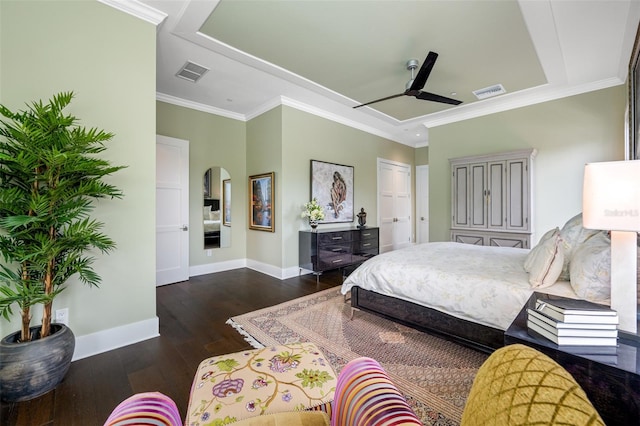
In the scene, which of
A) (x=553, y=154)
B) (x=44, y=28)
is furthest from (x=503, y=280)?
(x=44, y=28)

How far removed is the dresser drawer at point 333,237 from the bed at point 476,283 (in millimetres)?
1637

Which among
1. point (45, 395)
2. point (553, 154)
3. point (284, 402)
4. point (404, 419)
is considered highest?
point (553, 154)

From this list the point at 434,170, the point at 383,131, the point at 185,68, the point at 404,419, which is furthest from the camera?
the point at 383,131

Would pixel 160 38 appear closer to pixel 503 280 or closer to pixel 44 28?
pixel 44 28

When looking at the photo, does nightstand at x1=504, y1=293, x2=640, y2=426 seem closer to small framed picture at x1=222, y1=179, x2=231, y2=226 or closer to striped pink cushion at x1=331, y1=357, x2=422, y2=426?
striped pink cushion at x1=331, y1=357, x2=422, y2=426

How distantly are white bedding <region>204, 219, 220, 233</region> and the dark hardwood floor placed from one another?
118 centimetres

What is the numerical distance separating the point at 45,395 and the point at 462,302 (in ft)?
9.17

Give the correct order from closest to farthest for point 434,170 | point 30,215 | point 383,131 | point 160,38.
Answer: point 30,215
point 160,38
point 434,170
point 383,131

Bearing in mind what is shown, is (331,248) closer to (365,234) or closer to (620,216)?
(365,234)

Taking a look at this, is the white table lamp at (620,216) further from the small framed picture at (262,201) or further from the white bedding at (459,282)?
the small framed picture at (262,201)

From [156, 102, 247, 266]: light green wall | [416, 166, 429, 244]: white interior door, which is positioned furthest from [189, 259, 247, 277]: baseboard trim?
[416, 166, 429, 244]: white interior door

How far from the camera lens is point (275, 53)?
3025mm

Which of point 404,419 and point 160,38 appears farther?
point 160,38

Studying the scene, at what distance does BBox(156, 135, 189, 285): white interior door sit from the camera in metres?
4.02
